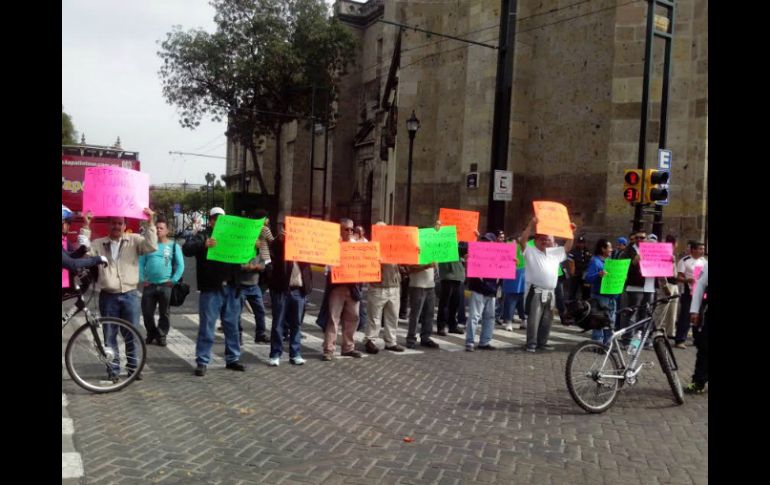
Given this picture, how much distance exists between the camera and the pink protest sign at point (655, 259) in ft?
33.1

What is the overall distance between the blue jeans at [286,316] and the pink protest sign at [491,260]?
3.06 metres

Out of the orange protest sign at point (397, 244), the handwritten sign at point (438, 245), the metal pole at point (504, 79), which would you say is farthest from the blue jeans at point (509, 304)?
the orange protest sign at point (397, 244)

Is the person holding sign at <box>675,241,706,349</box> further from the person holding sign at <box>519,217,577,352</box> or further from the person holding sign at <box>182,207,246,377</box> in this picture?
the person holding sign at <box>182,207,246,377</box>

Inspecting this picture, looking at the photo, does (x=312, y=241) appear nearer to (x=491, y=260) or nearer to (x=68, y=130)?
(x=491, y=260)

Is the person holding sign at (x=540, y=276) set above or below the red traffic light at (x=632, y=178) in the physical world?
below

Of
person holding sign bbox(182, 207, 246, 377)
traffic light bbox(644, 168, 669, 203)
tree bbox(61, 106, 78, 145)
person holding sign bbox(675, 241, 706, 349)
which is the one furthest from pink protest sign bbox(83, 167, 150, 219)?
tree bbox(61, 106, 78, 145)

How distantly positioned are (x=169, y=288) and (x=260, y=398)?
3.63m

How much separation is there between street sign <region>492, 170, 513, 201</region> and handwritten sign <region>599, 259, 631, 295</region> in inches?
138

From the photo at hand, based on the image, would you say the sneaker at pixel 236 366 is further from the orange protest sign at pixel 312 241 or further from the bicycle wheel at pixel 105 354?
the orange protest sign at pixel 312 241

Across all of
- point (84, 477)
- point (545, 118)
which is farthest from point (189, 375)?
point (545, 118)

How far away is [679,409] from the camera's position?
21.6ft

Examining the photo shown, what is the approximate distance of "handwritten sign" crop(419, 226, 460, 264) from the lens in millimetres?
9734

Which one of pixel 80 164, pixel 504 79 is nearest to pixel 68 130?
pixel 80 164

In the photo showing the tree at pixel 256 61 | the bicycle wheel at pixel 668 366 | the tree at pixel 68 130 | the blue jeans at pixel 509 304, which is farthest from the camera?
the tree at pixel 68 130
